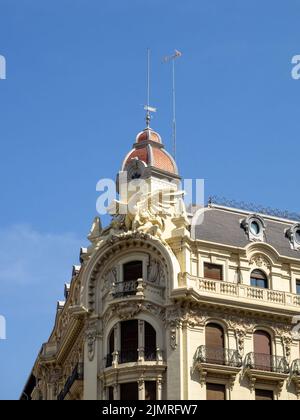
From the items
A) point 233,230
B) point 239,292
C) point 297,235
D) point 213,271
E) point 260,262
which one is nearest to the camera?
point 239,292

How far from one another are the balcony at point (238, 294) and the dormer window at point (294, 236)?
460 centimetres

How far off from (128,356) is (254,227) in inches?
490

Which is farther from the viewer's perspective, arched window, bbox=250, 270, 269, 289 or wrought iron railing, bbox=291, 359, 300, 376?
arched window, bbox=250, 270, 269, 289

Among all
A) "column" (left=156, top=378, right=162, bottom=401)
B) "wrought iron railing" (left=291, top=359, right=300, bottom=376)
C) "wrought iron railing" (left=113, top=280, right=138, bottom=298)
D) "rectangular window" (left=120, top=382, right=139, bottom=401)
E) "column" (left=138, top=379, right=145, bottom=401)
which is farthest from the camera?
"wrought iron railing" (left=291, top=359, right=300, bottom=376)

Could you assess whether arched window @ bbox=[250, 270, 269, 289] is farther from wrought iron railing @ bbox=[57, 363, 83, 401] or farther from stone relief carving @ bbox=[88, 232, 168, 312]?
wrought iron railing @ bbox=[57, 363, 83, 401]

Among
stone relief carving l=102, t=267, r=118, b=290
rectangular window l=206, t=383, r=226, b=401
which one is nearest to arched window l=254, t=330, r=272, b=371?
rectangular window l=206, t=383, r=226, b=401

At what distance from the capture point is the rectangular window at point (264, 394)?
68750mm

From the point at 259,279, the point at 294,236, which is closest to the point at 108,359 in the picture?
the point at 259,279

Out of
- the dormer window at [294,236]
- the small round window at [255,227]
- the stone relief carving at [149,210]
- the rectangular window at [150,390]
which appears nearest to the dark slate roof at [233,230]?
the dormer window at [294,236]

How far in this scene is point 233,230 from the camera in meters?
74.2

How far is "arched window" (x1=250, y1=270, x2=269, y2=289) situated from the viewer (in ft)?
237

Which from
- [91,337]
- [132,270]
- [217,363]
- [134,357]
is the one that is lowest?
[217,363]

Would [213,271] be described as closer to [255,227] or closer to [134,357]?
[255,227]

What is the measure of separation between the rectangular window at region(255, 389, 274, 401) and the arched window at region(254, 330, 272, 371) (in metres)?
1.26
